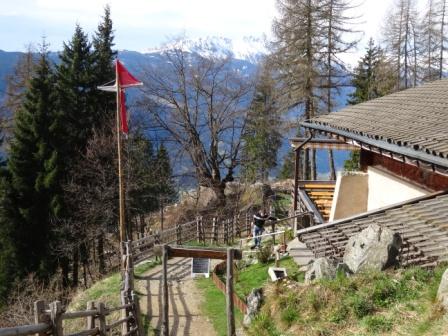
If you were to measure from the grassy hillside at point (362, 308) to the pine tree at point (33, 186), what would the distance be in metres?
18.5

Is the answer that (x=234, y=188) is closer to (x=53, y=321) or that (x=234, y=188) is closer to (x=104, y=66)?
(x=104, y=66)

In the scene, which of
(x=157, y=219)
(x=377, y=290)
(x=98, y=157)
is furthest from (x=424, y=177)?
(x=157, y=219)

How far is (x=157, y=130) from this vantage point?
28172 millimetres

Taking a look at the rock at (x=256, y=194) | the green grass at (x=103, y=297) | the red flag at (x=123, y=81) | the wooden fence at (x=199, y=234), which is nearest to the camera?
the green grass at (x=103, y=297)

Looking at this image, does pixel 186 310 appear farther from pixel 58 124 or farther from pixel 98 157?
pixel 58 124

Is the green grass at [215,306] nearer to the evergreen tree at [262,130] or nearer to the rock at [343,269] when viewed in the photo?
the rock at [343,269]

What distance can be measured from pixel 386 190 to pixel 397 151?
108 inches

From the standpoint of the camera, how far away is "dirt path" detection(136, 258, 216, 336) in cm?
1212

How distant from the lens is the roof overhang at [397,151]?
6.48 metres

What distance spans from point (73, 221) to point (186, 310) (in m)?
11.9

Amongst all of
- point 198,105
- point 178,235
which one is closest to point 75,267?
point 178,235

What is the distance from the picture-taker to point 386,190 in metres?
9.95

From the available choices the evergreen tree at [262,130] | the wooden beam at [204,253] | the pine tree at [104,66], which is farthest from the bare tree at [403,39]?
the wooden beam at [204,253]

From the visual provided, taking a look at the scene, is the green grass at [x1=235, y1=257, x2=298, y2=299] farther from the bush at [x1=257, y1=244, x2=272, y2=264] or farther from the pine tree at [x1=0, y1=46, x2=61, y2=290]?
the pine tree at [x1=0, y1=46, x2=61, y2=290]
